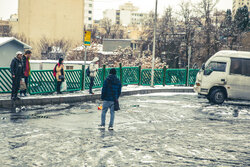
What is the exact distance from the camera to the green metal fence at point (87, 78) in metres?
14.4

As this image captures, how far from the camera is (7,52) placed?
886 inches

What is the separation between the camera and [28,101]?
13.6 metres

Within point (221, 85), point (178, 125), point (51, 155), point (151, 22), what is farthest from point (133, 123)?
point (151, 22)

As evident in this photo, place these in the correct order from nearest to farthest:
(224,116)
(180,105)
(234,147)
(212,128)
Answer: (234,147), (212,128), (224,116), (180,105)

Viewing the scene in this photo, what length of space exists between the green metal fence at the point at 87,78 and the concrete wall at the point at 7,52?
5845 millimetres

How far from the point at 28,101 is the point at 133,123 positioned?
4.97m

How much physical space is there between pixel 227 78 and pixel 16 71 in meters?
8.89

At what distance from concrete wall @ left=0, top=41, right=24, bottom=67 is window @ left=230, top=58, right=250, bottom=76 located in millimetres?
12778

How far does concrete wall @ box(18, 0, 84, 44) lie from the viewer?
229 ft

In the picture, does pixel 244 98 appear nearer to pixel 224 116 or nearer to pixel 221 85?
pixel 221 85

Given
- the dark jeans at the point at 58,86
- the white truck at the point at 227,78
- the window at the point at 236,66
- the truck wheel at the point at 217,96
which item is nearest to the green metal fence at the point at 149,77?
the white truck at the point at 227,78

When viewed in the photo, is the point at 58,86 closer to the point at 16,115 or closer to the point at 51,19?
the point at 16,115

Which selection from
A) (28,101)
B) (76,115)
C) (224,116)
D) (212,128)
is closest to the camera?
(212,128)

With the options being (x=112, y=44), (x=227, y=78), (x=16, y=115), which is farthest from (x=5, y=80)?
(x=112, y=44)
